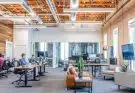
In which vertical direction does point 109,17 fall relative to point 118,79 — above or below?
Result: above

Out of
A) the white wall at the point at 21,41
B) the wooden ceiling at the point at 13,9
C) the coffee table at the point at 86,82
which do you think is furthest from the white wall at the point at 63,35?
the coffee table at the point at 86,82

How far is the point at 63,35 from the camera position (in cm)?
2217

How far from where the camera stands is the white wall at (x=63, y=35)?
72.4 feet

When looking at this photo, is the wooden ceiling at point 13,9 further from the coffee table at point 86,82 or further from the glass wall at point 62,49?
the coffee table at point 86,82

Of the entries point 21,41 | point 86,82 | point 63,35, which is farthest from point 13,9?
point 86,82

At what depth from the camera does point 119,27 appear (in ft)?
47.8

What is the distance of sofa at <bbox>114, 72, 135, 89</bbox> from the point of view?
331 inches

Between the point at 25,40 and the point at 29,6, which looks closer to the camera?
the point at 29,6

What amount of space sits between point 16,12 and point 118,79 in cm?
926

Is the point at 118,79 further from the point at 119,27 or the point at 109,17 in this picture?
the point at 109,17

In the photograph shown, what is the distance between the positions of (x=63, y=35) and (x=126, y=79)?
13.8m

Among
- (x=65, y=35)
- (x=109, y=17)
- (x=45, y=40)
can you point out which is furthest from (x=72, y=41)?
(x=109, y=17)

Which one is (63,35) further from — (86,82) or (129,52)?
(86,82)

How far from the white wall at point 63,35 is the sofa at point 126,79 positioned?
1281 cm
